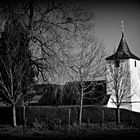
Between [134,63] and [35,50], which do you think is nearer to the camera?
[35,50]

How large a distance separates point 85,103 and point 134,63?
39.8 feet

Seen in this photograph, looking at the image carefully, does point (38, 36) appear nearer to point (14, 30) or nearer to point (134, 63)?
point (14, 30)

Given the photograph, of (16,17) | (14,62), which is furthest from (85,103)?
(16,17)

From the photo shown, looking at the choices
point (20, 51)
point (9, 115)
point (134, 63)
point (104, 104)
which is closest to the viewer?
point (20, 51)

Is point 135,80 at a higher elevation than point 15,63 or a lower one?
lower

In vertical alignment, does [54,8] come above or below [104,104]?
above

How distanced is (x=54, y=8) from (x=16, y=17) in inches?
78.7

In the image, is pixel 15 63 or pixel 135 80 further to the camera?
pixel 135 80

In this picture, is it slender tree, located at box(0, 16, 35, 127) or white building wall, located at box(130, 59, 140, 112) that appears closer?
slender tree, located at box(0, 16, 35, 127)

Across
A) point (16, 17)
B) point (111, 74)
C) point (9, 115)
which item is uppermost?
point (16, 17)

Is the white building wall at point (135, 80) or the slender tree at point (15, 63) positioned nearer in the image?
the slender tree at point (15, 63)

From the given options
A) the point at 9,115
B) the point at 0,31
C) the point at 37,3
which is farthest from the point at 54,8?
the point at 9,115

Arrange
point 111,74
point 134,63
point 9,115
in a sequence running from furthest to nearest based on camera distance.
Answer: point 134,63 → point 111,74 → point 9,115

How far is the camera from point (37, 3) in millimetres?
15016
